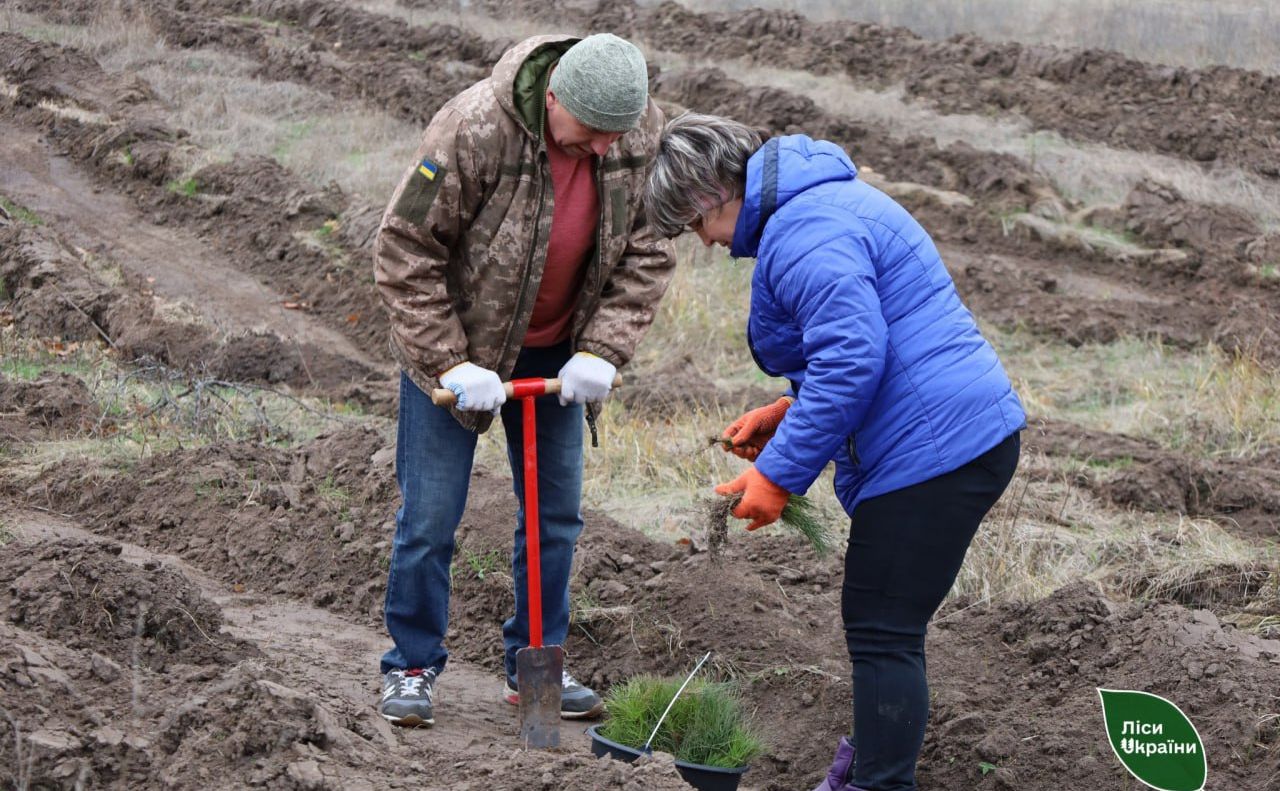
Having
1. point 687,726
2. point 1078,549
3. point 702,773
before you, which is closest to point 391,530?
point 687,726

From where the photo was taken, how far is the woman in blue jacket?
3.03m

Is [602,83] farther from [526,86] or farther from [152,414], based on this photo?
[152,414]

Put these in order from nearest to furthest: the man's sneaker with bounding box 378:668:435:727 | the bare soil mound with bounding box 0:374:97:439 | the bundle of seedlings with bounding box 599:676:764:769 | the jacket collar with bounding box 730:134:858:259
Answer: the jacket collar with bounding box 730:134:858:259 < the bundle of seedlings with bounding box 599:676:764:769 < the man's sneaker with bounding box 378:668:435:727 < the bare soil mound with bounding box 0:374:97:439

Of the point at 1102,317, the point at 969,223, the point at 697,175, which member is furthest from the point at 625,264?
the point at 969,223

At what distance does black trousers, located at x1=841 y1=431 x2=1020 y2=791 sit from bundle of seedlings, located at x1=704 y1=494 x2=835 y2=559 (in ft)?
0.80

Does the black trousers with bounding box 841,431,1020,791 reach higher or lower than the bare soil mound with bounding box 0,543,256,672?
higher

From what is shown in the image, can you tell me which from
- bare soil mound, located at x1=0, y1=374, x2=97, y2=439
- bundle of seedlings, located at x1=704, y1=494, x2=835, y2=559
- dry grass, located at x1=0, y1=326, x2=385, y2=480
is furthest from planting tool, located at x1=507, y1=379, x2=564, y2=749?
bare soil mound, located at x1=0, y1=374, x2=97, y2=439

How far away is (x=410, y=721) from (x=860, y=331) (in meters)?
1.86

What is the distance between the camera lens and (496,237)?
3.60 m

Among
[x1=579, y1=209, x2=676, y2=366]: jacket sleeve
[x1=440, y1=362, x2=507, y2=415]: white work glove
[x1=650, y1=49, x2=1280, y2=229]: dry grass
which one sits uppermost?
[x1=579, y1=209, x2=676, y2=366]: jacket sleeve

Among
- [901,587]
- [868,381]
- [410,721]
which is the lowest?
[410,721]

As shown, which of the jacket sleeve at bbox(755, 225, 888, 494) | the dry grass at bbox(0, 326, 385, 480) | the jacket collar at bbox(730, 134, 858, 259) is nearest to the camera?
the jacket sleeve at bbox(755, 225, 888, 494)

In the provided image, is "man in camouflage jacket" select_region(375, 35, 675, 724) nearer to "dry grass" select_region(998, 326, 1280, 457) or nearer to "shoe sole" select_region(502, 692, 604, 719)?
"shoe sole" select_region(502, 692, 604, 719)

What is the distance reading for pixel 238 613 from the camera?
5.02 m
